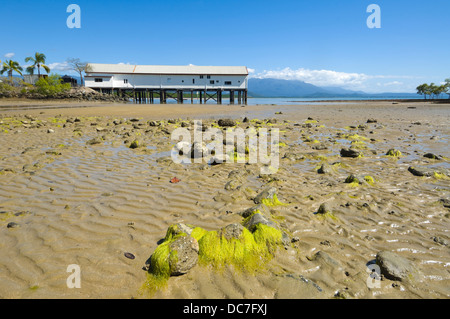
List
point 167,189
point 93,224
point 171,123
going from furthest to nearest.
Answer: point 171,123
point 167,189
point 93,224

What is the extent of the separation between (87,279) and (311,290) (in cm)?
249

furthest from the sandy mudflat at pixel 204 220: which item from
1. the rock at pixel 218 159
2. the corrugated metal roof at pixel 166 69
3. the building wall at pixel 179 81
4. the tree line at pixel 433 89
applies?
the tree line at pixel 433 89

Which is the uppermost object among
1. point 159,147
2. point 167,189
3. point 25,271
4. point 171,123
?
point 171,123

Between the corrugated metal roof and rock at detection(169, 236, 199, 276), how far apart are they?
49.5 meters

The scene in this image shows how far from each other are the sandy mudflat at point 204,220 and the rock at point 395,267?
0.25 feet

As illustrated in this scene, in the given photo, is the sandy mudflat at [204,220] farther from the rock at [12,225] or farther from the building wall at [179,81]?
the building wall at [179,81]

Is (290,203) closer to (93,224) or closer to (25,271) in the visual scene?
(93,224)

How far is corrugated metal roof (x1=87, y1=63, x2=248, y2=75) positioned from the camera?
49.5m

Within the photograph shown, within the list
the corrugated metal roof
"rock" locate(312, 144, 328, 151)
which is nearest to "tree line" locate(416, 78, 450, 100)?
the corrugated metal roof

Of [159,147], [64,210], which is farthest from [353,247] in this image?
[159,147]

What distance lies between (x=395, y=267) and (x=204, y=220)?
2.70m

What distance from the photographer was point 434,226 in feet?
12.8

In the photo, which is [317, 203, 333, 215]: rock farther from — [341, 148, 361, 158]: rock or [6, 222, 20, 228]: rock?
[6, 222, 20, 228]: rock

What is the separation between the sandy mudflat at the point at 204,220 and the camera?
2.65m
